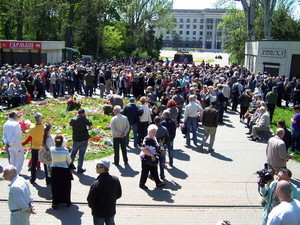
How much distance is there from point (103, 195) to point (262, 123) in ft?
29.6

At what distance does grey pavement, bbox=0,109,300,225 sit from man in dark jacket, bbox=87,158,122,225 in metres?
1.42

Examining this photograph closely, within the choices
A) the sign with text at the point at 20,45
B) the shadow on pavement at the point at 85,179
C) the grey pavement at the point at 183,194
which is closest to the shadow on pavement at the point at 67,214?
the grey pavement at the point at 183,194

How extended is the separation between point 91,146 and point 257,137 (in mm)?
6543

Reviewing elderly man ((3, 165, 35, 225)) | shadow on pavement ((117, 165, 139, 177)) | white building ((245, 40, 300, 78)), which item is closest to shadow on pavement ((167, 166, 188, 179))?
shadow on pavement ((117, 165, 139, 177))

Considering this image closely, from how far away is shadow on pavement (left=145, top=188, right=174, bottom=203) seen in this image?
8.39 m

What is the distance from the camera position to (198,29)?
157875 mm

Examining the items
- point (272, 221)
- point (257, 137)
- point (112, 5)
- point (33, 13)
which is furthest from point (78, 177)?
point (112, 5)

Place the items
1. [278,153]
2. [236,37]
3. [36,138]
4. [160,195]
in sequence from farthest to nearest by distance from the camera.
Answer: [236,37]
[36,138]
[160,195]
[278,153]

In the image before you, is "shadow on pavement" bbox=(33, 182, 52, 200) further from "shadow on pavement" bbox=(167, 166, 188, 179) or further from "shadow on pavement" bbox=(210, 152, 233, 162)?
"shadow on pavement" bbox=(210, 152, 233, 162)

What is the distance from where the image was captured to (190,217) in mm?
7574

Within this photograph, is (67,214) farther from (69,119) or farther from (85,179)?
(69,119)

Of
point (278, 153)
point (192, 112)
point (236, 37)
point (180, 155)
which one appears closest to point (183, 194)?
point (278, 153)

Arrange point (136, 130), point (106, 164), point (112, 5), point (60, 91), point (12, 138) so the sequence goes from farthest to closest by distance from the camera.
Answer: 1. point (112, 5)
2. point (60, 91)
3. point (136, 130)
4. point (12, 138)
5. point (106, 164)

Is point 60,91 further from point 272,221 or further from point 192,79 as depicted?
point 272,221
